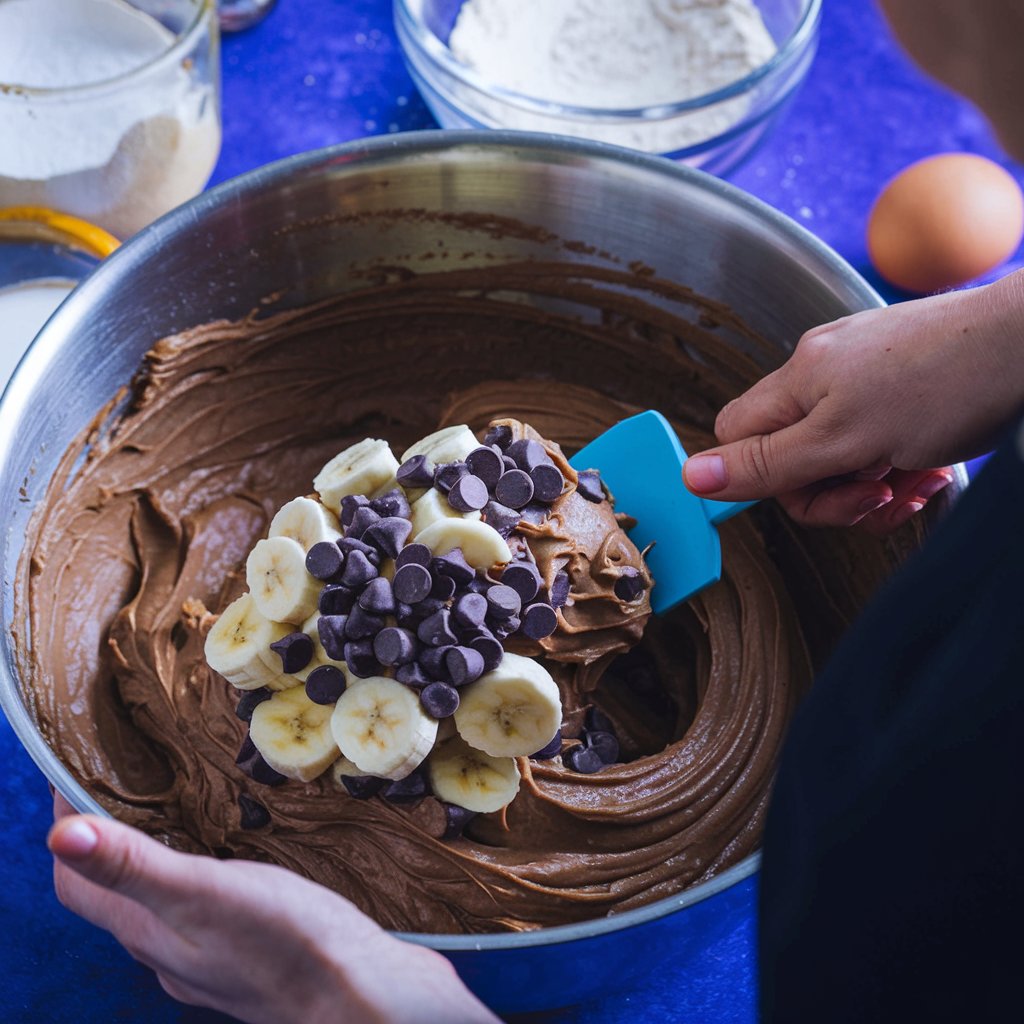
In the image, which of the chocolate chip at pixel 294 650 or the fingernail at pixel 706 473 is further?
the fingernail at pixel 706 473

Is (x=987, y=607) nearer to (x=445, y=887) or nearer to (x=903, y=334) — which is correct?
(x=903, y=334)

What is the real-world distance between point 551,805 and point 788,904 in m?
0.83

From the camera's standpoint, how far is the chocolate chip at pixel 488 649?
1944 millimetres

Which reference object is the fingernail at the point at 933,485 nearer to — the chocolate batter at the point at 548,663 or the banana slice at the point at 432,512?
the chocolate batter at the point at 548,663

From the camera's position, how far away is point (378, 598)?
6.40ft

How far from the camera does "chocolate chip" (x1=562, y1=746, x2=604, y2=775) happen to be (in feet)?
7.20

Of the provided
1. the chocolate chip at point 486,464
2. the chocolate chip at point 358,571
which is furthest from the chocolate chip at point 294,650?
the chocolate chip at point 486,464

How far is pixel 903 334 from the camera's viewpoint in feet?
6.40

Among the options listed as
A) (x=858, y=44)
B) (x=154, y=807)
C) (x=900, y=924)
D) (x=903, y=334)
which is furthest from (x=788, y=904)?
(x=858, y=44)

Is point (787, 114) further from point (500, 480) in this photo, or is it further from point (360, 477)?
point (360, 477)

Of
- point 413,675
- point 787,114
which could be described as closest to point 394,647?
point 413,675

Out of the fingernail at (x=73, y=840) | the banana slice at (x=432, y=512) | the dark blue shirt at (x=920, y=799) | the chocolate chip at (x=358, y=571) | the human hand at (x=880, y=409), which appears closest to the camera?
the dark blue shirt at (x=920, y=799)

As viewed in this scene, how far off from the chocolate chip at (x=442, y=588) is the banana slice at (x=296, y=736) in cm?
31

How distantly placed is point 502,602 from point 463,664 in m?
0.14
